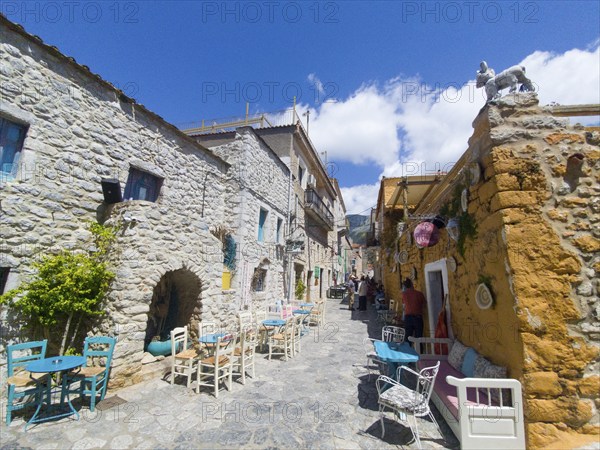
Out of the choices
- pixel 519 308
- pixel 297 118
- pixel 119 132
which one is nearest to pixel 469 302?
pixel 519 308

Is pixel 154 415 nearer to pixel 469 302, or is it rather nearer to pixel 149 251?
pixel 149 251

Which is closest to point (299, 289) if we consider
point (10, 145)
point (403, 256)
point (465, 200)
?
point (403, 256)

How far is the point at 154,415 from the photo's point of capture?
12.9 ft

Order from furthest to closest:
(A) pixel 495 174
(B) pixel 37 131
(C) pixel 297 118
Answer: (C) pixel 297 118 < (B) pixel 37 131 < (A) pixel 495 174

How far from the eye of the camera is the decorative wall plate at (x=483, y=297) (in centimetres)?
365

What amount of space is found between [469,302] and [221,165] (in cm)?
820

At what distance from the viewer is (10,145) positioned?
4.59 meters

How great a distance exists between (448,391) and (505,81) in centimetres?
433

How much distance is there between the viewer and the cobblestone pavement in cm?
330

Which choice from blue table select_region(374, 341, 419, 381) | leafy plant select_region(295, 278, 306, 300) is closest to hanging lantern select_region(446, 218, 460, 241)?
blue table select_region(374, 341, 419, 381)

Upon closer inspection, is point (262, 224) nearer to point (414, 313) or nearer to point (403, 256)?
point (403, 256)

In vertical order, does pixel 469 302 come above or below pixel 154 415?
above

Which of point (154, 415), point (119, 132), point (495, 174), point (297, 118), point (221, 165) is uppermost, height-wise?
point (297, 118)

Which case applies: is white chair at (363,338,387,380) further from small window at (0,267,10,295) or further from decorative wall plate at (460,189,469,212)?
small window at (0,267,10,295)
